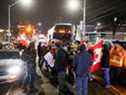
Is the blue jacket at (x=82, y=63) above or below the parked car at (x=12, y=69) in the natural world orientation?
above

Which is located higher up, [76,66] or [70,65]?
[76,66]

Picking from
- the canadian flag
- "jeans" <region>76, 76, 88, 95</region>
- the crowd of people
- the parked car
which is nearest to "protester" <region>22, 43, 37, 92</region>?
the parked car

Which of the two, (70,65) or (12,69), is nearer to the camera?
(12,69)

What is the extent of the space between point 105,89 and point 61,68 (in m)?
3.05

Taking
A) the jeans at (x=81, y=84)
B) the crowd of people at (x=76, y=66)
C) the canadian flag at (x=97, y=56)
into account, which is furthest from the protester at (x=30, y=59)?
the jeans at (x=81, y=84)

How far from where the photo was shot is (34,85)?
16172 mm

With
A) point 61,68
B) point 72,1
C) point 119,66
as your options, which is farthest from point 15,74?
point 72,1

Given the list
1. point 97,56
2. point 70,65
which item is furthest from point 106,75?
point 70,65

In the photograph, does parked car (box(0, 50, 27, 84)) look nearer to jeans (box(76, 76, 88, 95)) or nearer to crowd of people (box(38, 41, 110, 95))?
crowd of people (box(38, 41, 110, 95))

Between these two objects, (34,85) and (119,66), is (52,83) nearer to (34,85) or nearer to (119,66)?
(34,85)

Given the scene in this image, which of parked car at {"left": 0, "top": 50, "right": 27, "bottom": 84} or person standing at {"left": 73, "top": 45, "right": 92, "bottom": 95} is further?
parked car at {"left": 0, "top": 50, "right": 27, "bottom": 84}

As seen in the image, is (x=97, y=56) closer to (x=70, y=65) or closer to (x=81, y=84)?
(x=70, y=65)

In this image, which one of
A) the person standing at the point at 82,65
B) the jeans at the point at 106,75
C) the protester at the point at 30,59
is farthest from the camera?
the jeans at the point at 106,75

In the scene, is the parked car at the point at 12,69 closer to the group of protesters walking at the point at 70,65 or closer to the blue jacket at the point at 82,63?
the group of protesters walking at the point at 70,65
